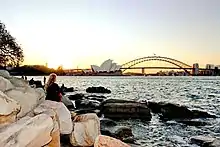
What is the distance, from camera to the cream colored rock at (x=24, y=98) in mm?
7828

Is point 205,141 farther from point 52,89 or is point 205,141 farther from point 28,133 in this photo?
point 28,133

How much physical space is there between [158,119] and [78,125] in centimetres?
1295

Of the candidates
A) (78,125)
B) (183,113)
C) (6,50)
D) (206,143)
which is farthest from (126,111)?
(6,50)

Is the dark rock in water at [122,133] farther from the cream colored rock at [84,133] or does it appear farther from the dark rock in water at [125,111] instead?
the dark rock in water at [125,111]

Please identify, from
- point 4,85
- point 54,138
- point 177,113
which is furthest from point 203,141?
point 177,113

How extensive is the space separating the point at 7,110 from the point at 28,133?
0.73 m

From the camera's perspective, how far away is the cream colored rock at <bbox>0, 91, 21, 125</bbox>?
660 centimetres

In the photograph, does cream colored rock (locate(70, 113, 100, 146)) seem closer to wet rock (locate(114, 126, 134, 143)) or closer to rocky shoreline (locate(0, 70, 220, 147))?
rocky shoreline (locate(0, 70, 220, 147))

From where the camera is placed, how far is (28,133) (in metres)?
6.30

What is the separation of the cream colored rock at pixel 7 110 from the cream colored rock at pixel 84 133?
259 centimetres

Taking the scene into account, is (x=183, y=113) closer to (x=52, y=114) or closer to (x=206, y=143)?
(x=206, y=143)

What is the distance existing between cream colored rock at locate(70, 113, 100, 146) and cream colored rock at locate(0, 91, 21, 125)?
8.50ft

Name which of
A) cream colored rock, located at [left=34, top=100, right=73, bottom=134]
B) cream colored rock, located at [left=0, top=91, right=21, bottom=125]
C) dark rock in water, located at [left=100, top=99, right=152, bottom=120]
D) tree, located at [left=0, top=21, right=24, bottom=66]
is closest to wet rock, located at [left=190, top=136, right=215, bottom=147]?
cream colored rock, located at [left=34, top=100, right=73, bottom=134]

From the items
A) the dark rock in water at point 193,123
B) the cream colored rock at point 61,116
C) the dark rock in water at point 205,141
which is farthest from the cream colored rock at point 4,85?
the dark rock in water at point 193,123
